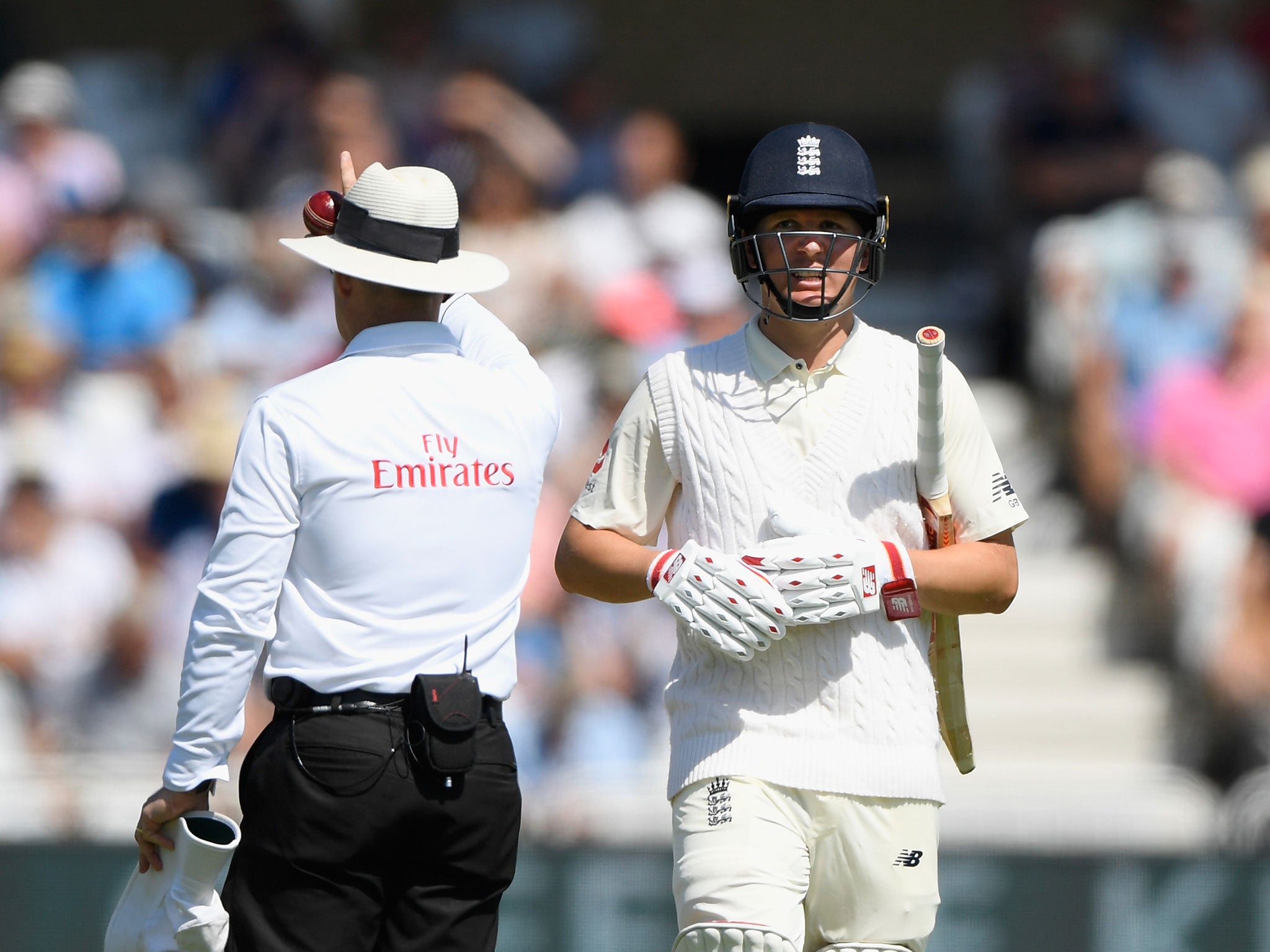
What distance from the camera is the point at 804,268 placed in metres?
3.67

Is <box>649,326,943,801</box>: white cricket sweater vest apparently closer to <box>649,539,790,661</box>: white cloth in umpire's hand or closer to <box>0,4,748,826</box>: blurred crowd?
<box>649,539,790,661</box>: white cloth in umpire's hand

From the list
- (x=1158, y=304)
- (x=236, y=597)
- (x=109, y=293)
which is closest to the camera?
(x=236, y=597)

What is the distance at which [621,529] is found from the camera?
12.6ft

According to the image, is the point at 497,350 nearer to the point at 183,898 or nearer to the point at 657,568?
the point at 657,568

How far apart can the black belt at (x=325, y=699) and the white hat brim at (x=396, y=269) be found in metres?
0.75

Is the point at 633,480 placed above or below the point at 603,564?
above

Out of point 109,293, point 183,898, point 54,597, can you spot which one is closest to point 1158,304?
point 109,293

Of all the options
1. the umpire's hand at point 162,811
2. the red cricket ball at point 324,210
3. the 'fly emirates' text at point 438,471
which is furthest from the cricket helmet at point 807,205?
the umpire's hand at point 162,811

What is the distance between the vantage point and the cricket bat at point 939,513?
3.53 metres

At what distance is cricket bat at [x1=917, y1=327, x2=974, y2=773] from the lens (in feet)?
11.6

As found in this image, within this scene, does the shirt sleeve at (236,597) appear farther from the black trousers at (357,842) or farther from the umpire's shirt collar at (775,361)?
the umpire's shirt collar at (775,361)

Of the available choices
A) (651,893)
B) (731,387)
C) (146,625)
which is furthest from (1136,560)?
(731,387)

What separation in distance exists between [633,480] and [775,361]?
38cm

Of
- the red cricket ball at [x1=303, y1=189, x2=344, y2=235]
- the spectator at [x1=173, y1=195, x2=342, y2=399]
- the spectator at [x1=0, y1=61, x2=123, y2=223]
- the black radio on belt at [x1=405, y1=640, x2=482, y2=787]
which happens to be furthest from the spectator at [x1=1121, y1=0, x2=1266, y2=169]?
the black radio on belt at [x1=405, y1=640, x2=482, y2=787]
